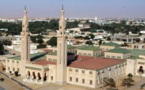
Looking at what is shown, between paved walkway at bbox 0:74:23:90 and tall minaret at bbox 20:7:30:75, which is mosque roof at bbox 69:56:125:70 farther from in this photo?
paved walkway at bbox 0:74:23:90

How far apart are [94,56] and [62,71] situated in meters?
11.6

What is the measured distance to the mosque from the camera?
122 feet

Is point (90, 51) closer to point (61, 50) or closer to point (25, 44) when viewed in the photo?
point (61, 50)

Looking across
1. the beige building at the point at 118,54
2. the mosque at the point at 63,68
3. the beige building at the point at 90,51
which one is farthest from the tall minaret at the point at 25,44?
the beige building at the point at 118,54

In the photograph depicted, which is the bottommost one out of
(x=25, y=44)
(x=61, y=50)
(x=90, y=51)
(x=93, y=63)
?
(x=93, y=63)

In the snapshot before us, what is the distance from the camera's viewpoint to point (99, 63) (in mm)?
40781

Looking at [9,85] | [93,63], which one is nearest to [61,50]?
[93,63]

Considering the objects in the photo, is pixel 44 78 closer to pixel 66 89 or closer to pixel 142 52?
pixel 66 89

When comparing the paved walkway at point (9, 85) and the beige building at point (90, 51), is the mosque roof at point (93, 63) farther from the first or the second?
the paved walkway at point (9, 85)

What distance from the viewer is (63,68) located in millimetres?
38000

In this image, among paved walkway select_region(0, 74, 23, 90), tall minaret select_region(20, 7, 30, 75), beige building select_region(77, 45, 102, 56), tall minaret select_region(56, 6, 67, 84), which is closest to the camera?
paved walkway select_region(0, 74, 23, 90)

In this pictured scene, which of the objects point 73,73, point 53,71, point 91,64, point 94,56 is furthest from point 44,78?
point 94,56

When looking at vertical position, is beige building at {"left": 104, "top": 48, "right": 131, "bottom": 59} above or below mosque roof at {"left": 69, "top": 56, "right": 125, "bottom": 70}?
above

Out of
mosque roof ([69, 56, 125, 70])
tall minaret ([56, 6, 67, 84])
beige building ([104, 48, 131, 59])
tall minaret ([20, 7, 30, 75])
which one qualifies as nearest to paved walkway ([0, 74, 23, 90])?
tall minaret ([20, 7, 30, 75])
